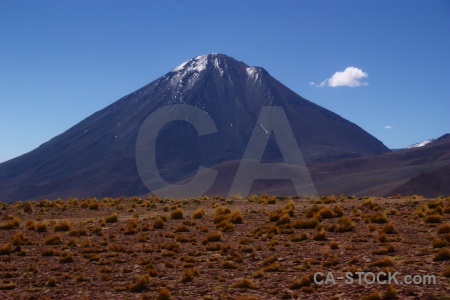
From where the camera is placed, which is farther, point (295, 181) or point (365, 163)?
point (365, 163)

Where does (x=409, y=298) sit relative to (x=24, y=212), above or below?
below

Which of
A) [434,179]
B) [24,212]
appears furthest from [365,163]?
[24,212]

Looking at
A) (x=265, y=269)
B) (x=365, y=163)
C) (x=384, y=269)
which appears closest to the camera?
(x=384, y=269)

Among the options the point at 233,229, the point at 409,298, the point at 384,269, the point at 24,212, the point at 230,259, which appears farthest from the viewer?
the point at 24,212

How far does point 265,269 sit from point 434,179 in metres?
85.9

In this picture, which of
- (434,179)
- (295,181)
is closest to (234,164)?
(295,181)

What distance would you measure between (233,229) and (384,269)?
A: 825 centimetres

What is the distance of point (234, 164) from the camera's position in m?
177

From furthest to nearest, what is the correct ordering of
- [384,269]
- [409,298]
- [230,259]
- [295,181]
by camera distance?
[295,181]
[230,259]
[384,269]
[409,298]

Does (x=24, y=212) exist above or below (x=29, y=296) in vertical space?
above

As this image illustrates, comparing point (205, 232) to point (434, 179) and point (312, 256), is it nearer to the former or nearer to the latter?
point (312, 256)

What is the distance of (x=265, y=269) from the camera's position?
1457cm

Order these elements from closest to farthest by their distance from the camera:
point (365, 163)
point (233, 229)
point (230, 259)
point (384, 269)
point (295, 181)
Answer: point (384, 269) → point (230, 259) → point (233, 229) → point (295, 181) → point (365, 163)

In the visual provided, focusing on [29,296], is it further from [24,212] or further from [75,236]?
[24,212]
